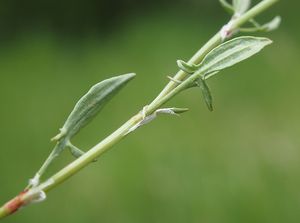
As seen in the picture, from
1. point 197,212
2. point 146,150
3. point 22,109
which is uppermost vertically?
point 22,109

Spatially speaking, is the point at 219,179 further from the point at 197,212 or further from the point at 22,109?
the point at 22,109

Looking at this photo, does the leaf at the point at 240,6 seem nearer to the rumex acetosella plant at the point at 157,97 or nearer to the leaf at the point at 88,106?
the rumex acetosella plant at the point at 157,97

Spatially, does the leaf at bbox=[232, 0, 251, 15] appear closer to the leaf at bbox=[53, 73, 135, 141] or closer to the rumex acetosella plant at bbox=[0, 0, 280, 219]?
the rumex acetosella plant at bbox=[0, 0, 280, 219]

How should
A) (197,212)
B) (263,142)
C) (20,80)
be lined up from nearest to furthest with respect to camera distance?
(197,212) → (263,142) → (20,80)

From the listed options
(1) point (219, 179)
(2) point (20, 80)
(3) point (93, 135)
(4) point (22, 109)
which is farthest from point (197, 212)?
(2) point (20, 80)

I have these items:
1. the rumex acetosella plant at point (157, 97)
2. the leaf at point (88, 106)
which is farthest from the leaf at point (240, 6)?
the leaf at point (88, 106)

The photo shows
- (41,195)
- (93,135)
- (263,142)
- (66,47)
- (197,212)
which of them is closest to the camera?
(41,195)
